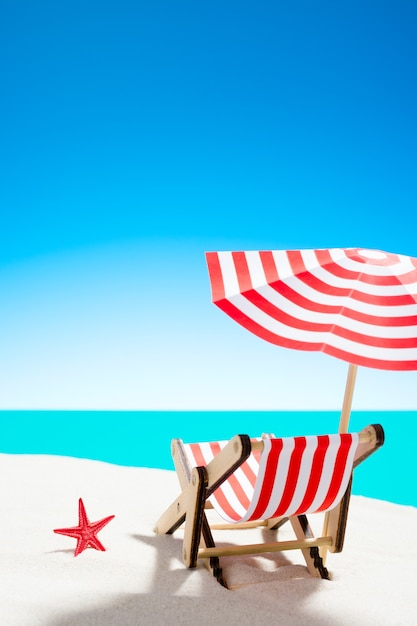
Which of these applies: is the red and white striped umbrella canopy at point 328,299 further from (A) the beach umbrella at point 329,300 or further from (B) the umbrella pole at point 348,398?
(B) the umbrella pole at point 348,398

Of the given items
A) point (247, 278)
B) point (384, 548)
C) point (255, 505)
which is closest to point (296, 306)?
point (247, 278)

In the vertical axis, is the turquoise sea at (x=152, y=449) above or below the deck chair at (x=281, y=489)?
below

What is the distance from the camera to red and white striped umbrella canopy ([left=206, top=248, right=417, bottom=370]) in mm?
2182

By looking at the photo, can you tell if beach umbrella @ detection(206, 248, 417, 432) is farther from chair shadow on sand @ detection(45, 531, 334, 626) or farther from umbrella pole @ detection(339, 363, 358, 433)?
chair shadow on sand @ detection(45, 531, 334, 626)

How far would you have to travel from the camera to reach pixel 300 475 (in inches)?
93.1

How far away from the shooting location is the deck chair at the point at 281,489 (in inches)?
90.7

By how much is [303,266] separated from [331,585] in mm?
1507

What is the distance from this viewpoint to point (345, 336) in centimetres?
222

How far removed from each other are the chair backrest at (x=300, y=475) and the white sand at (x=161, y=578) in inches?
14.4

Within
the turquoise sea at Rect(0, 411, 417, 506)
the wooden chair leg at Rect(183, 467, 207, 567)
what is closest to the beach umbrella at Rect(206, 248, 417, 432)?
the wooden chair leg at Rect(183, 467, 207, 567)

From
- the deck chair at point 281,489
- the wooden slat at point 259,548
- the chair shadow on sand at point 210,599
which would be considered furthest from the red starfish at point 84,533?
the wooden slat at point 259,548

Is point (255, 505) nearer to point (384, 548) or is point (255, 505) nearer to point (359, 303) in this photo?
point (359, 303)

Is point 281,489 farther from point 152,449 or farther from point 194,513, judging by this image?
point 152,449

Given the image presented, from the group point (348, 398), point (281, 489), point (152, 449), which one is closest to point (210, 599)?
point (281, 489)
